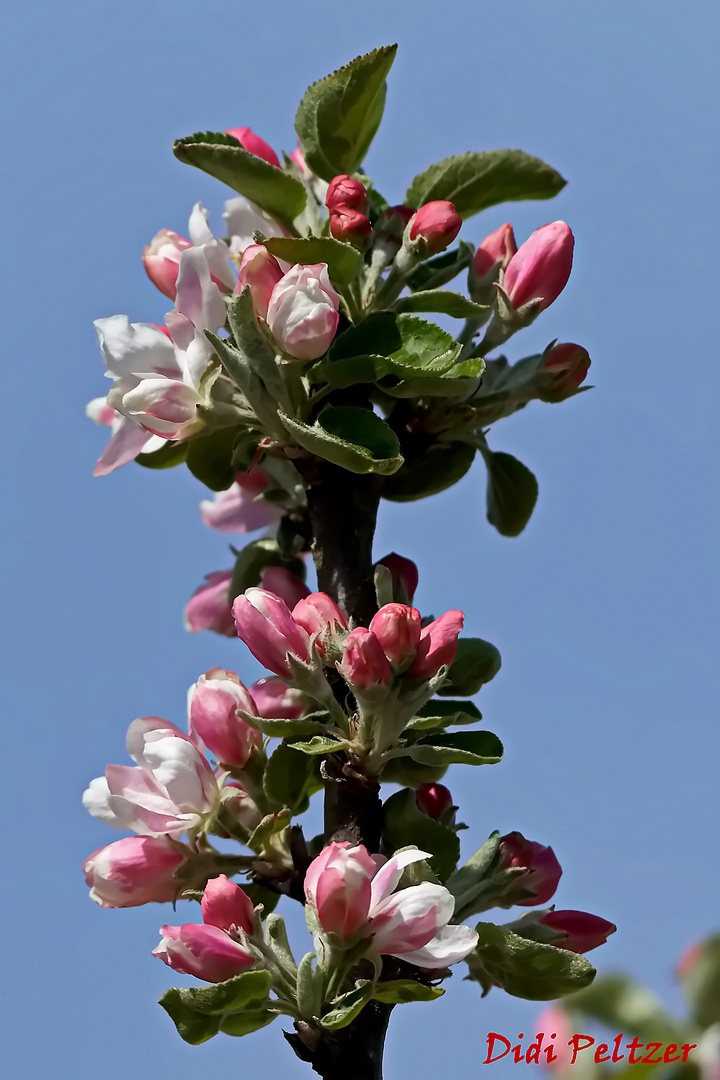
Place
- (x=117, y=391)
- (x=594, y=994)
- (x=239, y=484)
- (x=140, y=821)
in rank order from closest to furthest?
(x=594, y=994) < (x=140, y=821) < (x=117, y=391) < (x=239, y=484)

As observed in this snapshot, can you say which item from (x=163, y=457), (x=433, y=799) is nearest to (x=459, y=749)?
(x=433, y=799)

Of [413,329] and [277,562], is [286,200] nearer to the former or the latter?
[413,329]

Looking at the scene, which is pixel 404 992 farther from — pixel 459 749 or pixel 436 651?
pixel 436 651

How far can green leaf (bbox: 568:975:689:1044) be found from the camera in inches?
34.7

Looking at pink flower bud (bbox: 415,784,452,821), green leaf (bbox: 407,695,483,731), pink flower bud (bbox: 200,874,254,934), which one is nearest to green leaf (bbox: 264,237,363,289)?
green leaf (bbox: 407,695,483,731)

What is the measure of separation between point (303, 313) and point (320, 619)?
45cm

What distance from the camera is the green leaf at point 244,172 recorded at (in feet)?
6.74


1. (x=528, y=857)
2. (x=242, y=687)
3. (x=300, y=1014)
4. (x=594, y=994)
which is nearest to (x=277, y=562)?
(x=242, y=687)

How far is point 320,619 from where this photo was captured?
186 centimetres

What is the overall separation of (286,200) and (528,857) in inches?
46.4

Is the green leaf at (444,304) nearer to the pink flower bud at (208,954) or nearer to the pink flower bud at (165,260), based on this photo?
the pink flower bud at (165,260)

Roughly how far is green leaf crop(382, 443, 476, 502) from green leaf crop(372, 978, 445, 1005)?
872 mm

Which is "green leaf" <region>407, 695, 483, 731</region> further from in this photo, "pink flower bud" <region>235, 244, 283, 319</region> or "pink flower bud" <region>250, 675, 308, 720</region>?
"pink flower bud" <region>235, 244, 283, 319</region>

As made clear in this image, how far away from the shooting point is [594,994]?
0.99 meters
